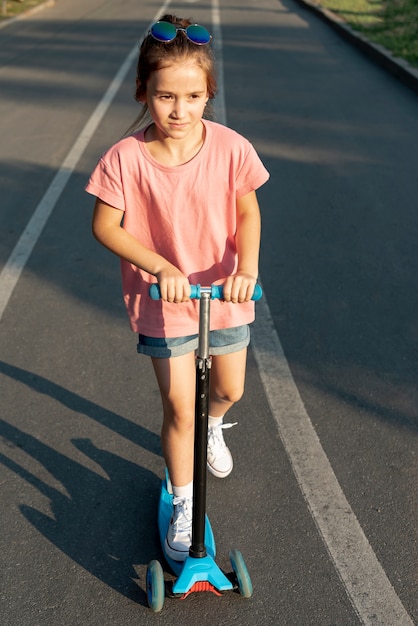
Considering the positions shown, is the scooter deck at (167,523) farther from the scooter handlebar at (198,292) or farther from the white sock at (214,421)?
the scooter handlebar at (198,292)

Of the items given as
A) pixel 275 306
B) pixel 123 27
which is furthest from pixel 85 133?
pixel 123 27

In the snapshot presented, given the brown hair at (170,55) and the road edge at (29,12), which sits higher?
the brown hair at (170,55)

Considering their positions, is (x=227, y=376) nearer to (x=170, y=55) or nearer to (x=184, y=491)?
(x=184, y=491)

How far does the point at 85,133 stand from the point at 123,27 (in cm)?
1168

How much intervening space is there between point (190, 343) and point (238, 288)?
516 millimetres

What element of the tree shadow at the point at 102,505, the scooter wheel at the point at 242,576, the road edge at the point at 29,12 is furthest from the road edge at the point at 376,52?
the scooter wheel at the point at 242,576

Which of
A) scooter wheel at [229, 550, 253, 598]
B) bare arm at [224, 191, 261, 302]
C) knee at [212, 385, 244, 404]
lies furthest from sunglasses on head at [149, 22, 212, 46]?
scooter wheel at [229, 550, 253, 598]

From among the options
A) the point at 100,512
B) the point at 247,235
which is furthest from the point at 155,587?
the point at 247,235

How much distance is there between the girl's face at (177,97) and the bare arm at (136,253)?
12.9 inches

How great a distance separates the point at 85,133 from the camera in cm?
1012

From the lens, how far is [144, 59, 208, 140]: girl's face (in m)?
2.72

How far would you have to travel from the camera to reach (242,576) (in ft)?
9.75

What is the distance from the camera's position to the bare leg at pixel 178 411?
3.06m

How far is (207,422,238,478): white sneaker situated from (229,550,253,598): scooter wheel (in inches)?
28.1
